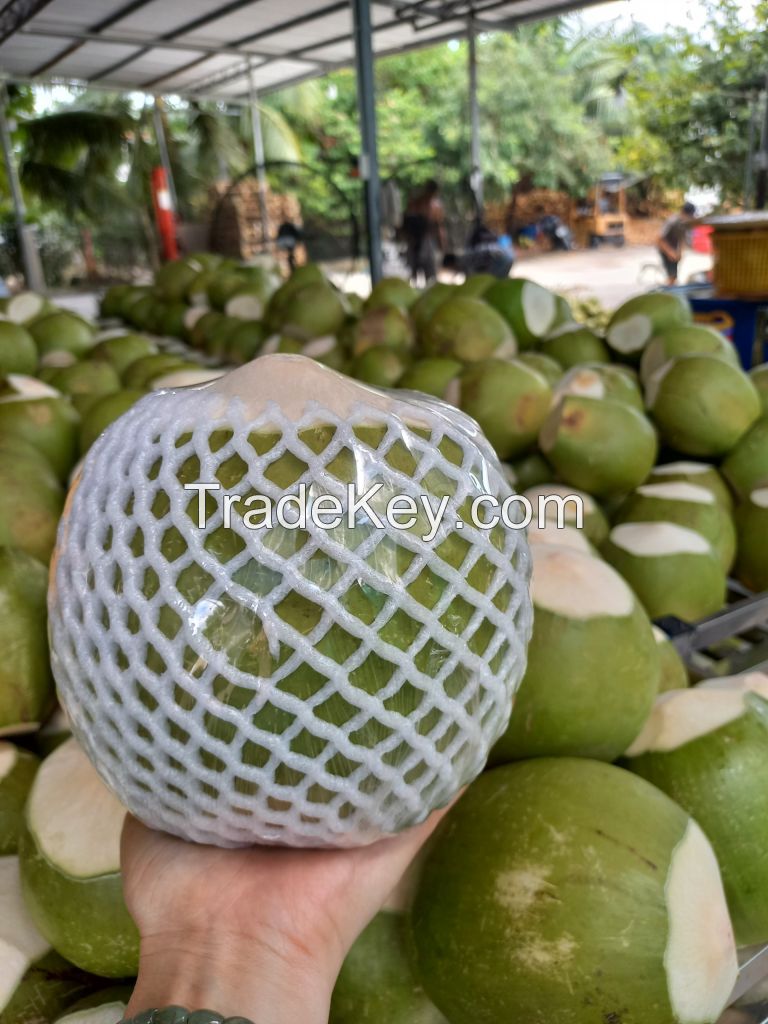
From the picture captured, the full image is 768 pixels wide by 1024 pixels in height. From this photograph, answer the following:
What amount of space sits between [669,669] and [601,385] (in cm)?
77

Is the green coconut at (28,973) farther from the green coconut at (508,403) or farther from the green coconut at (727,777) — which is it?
the green coconut at (508,403)

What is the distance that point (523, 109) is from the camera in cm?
1992

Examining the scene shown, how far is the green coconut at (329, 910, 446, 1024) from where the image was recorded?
2.63ft

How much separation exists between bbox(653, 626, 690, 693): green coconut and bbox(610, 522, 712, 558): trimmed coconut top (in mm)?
242

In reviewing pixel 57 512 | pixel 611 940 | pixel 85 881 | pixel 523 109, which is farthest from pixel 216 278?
pixel 523 109

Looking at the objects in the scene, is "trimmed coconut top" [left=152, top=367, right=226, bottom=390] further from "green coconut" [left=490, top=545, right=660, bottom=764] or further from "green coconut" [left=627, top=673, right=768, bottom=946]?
"green coconut" [left=627, top=673, right=768, bottom=946]

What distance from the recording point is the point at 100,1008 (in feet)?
2.67

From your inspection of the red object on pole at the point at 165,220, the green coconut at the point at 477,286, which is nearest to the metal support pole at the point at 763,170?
the green coconut at the point at 477,286

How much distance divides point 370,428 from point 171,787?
344 millimetres

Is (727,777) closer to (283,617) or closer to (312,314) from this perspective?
(283,617)

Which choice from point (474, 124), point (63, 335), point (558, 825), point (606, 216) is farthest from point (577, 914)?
point (606, 216)

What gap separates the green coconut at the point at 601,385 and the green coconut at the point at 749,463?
0.23 m

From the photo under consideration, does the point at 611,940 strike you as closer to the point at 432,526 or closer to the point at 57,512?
the point at 432,526

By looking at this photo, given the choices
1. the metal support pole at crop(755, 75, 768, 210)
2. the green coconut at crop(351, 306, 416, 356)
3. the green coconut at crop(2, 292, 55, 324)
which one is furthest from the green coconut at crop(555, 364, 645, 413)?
the metal support pole at crop(755, 75, 768, 210)
